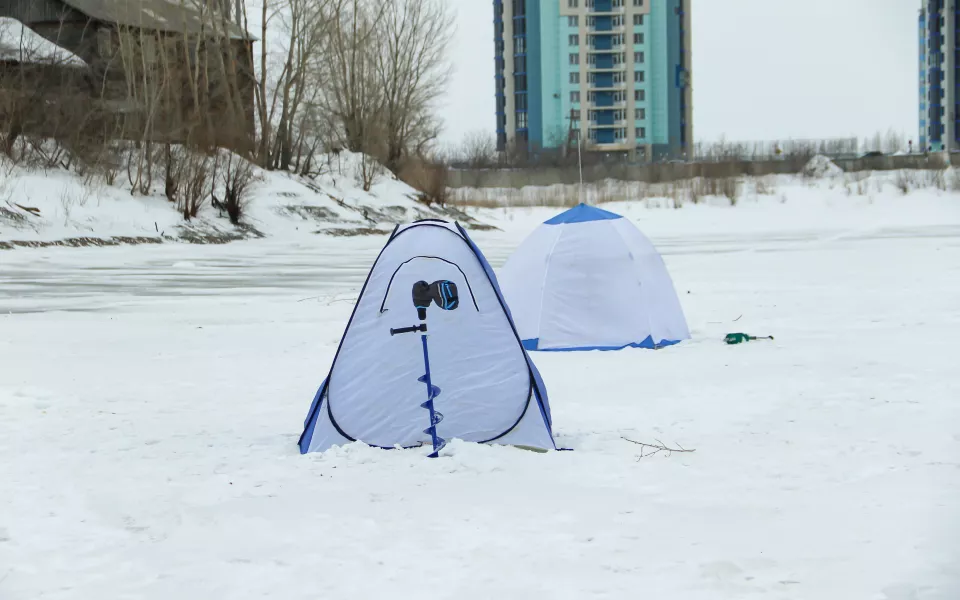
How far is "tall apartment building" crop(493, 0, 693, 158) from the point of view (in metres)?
108

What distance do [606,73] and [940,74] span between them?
28831mm

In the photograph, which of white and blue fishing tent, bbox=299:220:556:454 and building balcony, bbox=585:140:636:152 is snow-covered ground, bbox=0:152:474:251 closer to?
white and blue fishing tent, bbox=299:220:556:454

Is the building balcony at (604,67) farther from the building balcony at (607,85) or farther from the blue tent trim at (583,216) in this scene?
the blue tent trim at (583,216)

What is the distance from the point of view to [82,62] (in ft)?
127

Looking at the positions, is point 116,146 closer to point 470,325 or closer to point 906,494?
point 470,325

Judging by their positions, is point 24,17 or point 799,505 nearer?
point 799,505

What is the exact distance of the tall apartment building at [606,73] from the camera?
107562 mm

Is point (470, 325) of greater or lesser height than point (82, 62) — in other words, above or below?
below

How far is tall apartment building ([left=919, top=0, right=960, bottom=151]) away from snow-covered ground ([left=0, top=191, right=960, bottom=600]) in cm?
9475

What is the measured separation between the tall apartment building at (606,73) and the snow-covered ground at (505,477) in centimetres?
9585

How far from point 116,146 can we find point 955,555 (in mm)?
31945

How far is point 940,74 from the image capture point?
105 metres

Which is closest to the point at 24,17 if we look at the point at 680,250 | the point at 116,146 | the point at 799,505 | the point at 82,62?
the point at 82,62

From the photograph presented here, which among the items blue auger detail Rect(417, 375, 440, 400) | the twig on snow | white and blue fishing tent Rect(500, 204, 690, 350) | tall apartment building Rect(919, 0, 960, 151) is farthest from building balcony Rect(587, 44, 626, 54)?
blue auger detail Rect(417, 375, 440, 400)
